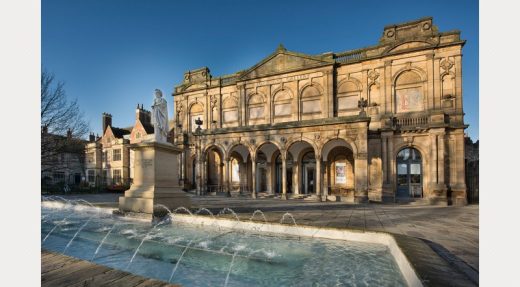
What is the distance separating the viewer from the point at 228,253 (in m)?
5.73

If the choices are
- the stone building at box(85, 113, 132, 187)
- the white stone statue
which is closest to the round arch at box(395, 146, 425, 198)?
the white stone statue

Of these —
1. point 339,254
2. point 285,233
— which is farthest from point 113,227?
point 339,254

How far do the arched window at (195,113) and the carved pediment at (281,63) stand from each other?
6.65 m

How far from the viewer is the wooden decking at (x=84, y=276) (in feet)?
10.9

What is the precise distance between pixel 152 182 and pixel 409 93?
2087 cm

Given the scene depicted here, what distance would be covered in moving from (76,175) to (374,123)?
52845 mm

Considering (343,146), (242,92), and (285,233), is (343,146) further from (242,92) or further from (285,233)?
(285,233)

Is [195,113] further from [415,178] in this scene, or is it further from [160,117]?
[415,178]

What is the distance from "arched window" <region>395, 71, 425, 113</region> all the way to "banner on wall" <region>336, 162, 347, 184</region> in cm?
643

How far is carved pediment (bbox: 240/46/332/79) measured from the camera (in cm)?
2427

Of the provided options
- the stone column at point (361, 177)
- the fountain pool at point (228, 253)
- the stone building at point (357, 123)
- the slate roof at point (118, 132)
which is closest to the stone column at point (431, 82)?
the stone building at point (357, 123)

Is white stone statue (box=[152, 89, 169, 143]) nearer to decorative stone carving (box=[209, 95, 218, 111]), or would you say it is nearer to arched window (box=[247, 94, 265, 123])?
arched window (box=[247, 94, 265, 123])

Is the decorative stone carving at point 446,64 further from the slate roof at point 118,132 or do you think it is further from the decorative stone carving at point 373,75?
the slate roof at point 118,132

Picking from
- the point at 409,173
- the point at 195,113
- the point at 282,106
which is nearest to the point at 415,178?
the point at 409,173
